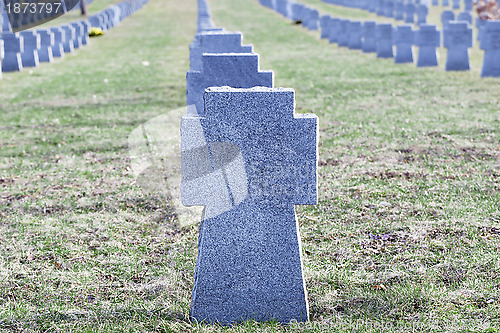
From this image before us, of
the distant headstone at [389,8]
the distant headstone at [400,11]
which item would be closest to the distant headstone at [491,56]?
the distant headstone at [400,11]

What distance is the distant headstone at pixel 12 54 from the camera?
16406 mm

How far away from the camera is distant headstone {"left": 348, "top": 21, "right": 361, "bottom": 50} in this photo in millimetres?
20469

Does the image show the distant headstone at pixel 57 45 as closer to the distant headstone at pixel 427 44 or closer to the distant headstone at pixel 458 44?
the distant headstone at pixel 427 44

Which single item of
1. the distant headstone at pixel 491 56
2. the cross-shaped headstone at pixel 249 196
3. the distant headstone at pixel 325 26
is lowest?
the distant headstone at pixel 325 26

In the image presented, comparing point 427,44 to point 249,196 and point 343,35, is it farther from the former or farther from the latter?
point 249,196

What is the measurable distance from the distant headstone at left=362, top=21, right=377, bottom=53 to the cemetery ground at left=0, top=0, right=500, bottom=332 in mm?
7049

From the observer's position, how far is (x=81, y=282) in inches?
179

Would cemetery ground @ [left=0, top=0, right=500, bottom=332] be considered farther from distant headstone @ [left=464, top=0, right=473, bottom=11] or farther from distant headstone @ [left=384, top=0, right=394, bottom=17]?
distant headstone @ [left=464, top=0, right=473, bottom=11]

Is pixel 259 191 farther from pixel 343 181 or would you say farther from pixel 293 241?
pixel 343 181

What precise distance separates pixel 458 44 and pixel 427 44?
1038 mm

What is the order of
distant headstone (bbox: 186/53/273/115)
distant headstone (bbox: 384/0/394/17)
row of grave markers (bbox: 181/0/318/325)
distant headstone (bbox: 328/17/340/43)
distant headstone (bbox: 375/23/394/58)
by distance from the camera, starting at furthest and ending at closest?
distant headstone (bbox: 384/0/394/17)
distant headstone (bbox: 328/17/340/43)
distant headstone (bbox: 375/23/394/58)
distant headstone (bbox: 186/53/273/115)
row of grave markers (bbox: 181/0/318/325)

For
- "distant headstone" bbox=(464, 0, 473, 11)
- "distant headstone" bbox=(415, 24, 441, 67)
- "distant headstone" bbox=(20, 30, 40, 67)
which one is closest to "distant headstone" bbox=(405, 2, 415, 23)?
"distant headstone" bbox=(464, 0, 473, 11)

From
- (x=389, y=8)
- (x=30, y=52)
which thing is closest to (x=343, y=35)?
(x=30, y=52)

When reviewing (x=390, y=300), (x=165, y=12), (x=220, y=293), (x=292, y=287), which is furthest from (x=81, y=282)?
(x=165, y=12)
